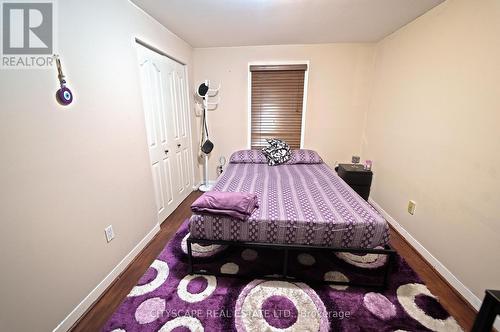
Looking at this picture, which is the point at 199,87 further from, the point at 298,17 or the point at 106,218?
the point at 106,218

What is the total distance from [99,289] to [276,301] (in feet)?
4.30

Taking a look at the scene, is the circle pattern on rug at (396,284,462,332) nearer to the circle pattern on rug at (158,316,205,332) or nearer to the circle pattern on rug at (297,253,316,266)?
the circle pattern on rug at (297,253,316,266)

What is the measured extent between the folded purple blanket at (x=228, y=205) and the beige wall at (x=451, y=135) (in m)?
1.60

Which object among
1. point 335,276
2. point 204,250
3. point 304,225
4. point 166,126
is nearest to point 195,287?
point 204,250

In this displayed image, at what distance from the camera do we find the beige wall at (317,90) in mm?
3055

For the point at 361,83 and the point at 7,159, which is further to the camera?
the point at 361,83

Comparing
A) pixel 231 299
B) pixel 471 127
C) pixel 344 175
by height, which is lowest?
pixel 231 299

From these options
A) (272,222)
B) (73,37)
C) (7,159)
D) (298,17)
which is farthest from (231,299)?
(298,17)

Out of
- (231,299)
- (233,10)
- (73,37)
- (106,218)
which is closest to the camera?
(73,37)

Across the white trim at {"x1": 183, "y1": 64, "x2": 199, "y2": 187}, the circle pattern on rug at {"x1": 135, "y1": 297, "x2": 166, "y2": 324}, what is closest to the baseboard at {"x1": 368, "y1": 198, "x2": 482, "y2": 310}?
the circle pattern on rug at {"x1": 135, "y1": 297, "x2": 166, "y2": 324}

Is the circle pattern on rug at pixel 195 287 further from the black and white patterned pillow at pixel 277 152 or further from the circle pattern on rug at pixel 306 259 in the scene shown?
the black and white patterned pillow at pixel 277 152

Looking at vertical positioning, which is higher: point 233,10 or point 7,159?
point 233,10

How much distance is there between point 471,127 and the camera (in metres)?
1.56

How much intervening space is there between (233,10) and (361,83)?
2.13 metres
